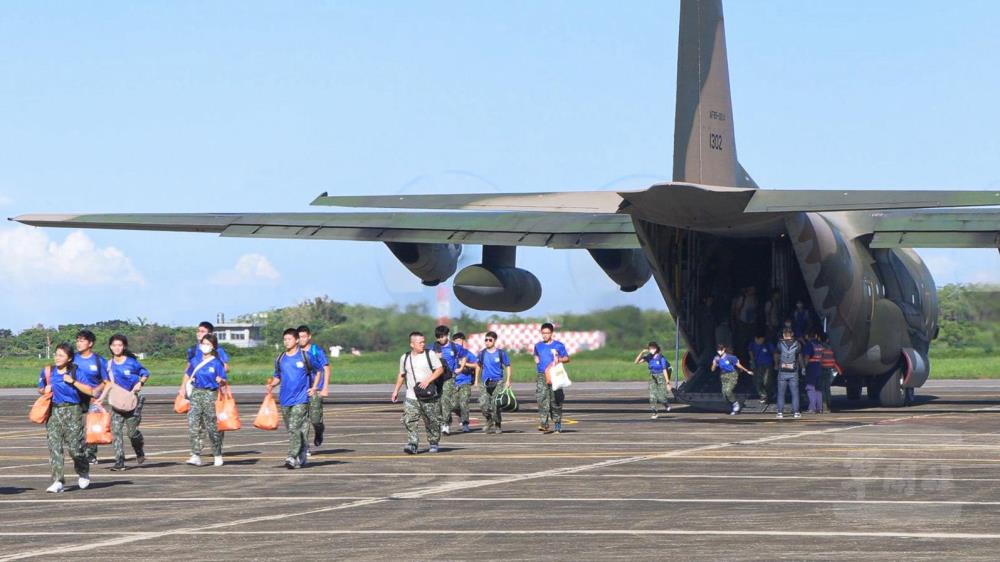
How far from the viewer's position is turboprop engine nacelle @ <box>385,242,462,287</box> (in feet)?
100

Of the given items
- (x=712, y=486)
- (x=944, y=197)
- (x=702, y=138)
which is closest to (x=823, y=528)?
(x=712, y=486)

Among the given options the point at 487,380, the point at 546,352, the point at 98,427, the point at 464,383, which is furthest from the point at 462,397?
the point at 98,427

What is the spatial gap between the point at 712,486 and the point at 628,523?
10.0 feet

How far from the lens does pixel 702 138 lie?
78.2 ft

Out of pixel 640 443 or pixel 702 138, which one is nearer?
pixel 640 443

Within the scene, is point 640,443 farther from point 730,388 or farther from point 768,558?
point 768,558

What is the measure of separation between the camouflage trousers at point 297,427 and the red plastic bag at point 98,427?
243 centimetres

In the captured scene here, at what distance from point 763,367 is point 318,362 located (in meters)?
12.6

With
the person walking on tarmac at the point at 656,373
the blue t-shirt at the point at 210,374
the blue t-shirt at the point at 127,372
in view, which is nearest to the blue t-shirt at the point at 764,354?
the person walking on tarmac at the point at 656,373

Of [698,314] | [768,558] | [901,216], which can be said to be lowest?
[768,558]

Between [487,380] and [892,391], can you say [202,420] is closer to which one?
[487,380]

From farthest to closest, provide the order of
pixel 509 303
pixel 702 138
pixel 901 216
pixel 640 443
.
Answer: pixel 509 303 → pixel 901 216 → pixel 702 138 → pixel 640 443

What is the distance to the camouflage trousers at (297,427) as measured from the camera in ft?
57.3

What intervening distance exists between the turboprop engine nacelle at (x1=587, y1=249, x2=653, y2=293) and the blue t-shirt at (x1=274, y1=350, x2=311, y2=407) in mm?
13407
